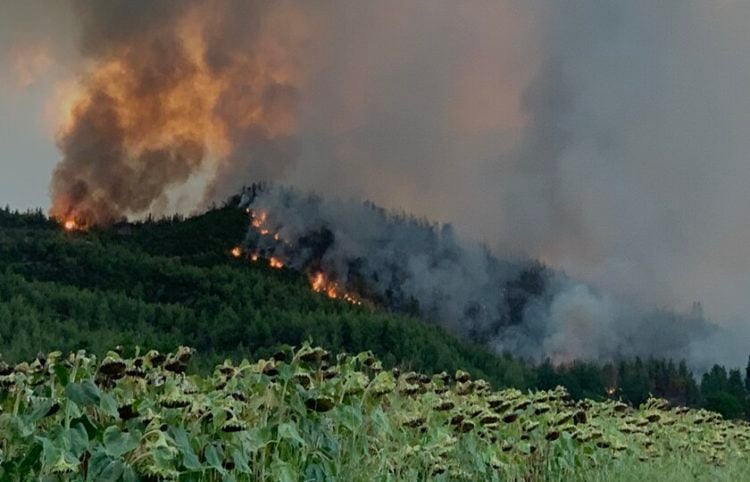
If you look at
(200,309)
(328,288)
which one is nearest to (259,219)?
(328,288)

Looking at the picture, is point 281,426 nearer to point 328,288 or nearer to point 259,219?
point 328,288

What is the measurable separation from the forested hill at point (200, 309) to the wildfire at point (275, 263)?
1097mm

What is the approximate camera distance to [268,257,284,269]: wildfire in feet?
224

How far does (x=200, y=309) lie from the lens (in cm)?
5297

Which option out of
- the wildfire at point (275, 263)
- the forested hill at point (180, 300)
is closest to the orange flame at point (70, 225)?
the forested hill at point (180, 300)

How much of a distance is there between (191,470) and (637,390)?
3754cm

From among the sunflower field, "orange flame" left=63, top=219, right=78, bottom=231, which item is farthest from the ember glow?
the sunflower field

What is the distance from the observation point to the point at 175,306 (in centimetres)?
5181

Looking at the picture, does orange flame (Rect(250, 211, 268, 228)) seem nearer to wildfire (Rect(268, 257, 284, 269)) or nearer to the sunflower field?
wildfire (Rect(268, 257, 284, 269))

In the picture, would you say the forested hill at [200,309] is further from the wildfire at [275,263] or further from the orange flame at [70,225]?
the wildfire at [275,263]

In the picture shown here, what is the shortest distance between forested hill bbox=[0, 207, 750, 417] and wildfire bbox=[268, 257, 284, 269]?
110 centimetres

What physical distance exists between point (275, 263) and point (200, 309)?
649 inches

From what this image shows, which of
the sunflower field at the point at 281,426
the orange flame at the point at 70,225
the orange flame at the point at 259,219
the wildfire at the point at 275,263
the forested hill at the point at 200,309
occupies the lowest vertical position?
the sunflower field at the point at 281,426

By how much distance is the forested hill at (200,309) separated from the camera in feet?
126
